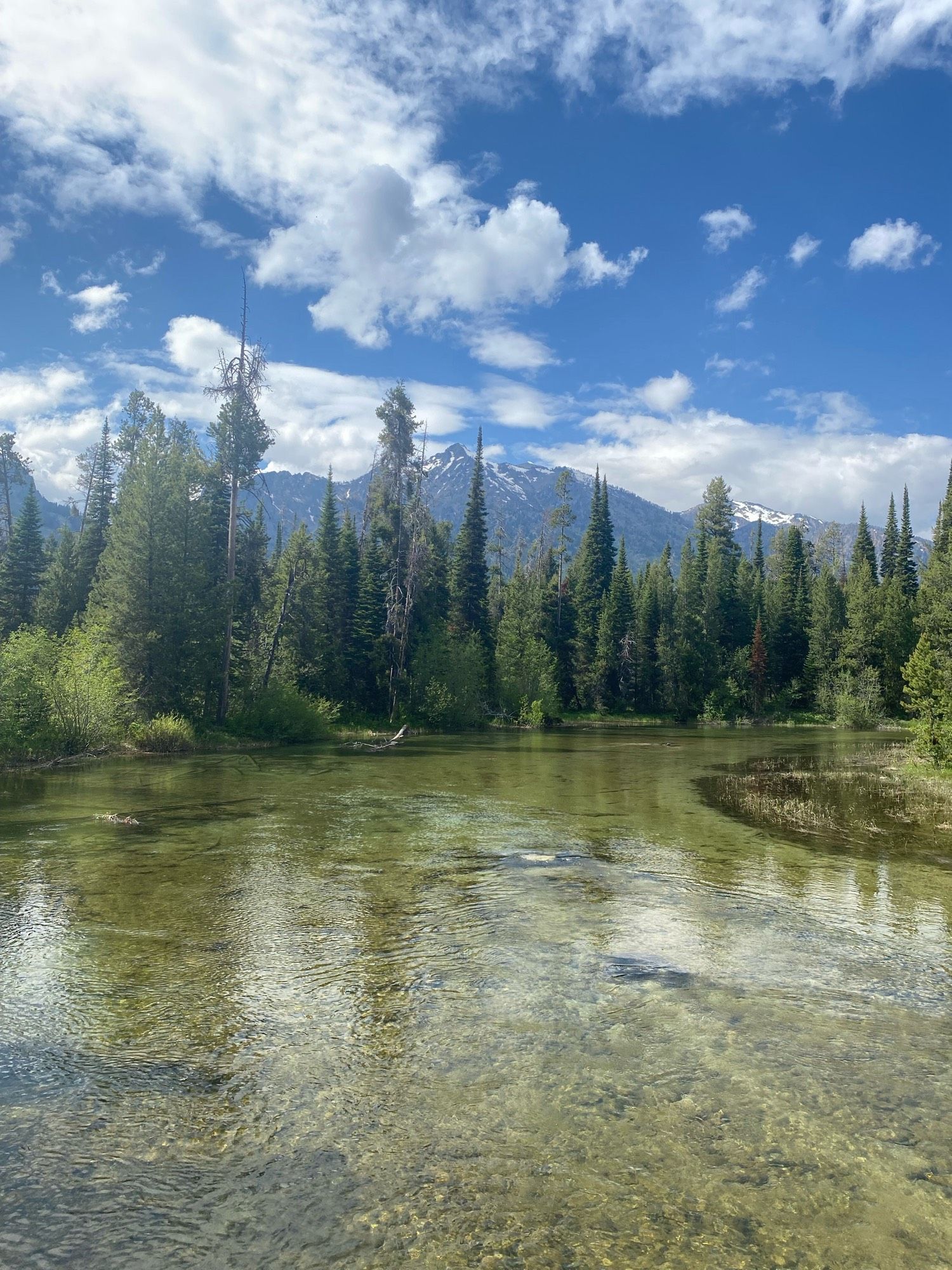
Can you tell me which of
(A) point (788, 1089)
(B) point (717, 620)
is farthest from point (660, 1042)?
(B) point (717, 620)

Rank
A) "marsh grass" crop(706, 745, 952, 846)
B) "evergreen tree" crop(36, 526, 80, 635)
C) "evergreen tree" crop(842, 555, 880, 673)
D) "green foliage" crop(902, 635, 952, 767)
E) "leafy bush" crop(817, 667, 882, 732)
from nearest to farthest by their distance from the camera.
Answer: "marsh grass" crop(706, 745, 952, 846) → "green foliage" crop(902, 635, 952, 767) → "evergreen tree" crop(36, 526, 80, 635) → "leafy bush" crop(817, 667, 882, 732) → "evergreen tree" crop(842, 555, 880, 673)

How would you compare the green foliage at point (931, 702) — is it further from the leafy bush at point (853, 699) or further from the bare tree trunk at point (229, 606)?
the leafy bush at point (853, 699)

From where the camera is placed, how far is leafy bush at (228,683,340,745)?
127 ft

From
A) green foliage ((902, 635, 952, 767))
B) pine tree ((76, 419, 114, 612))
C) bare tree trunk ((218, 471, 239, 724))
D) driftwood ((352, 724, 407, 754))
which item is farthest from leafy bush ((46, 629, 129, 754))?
green foliage ((902, 635, 952, 767))

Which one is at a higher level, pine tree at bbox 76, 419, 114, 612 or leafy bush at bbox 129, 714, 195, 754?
pine tree at bbox 76, 419, 114, 612

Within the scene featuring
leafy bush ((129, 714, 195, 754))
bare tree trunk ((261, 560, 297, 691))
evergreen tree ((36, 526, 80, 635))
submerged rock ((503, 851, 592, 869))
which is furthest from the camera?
evergreen tree ((36, 526, 80, 635))

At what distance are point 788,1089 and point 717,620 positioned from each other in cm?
8091

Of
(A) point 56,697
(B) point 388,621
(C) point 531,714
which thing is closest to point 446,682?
(B) point 388,621

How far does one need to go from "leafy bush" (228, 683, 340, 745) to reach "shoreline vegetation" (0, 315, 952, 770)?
138 millimetres

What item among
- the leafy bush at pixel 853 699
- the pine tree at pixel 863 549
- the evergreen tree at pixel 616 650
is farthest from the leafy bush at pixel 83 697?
the pine tree at pixel 863 549

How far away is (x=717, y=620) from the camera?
83.1m

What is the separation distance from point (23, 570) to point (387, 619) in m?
26.2

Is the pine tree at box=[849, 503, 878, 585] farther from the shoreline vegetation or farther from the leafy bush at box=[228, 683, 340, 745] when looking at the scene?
the leafy bush at box=[228, 683, 340, 745]

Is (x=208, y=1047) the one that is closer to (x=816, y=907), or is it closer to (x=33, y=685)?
(x=816, y=907)
